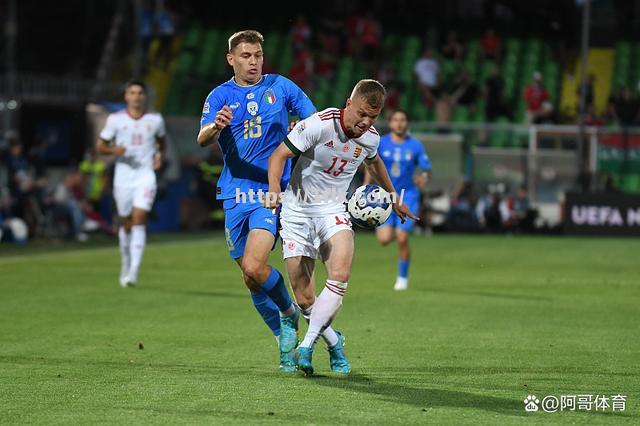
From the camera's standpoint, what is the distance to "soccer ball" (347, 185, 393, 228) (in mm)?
8773

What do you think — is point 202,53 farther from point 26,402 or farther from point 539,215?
point 26,402

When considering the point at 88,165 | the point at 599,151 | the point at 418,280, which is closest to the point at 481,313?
the point at 418,280

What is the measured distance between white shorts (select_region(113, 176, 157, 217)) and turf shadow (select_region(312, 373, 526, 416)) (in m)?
8.14

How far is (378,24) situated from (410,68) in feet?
5.85

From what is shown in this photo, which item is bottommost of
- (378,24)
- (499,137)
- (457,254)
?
(457,254)

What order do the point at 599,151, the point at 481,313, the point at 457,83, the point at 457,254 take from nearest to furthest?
the point at 481,313, the point at 457,254, the point at 599,151, the point at 457,83

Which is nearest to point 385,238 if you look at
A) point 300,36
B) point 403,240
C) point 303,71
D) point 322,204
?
point 403,240

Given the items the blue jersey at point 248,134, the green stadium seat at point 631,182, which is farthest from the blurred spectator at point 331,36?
the blue jersey at point 248,134

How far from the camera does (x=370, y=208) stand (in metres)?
8.77

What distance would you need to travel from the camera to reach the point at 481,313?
13492 mm

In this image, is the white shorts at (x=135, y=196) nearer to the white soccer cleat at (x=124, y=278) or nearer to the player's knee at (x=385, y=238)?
the white soccer cleat at (x=124, y=278)

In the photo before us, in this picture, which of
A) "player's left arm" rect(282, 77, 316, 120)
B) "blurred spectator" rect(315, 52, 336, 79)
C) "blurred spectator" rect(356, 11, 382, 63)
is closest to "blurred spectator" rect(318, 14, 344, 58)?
"blurred spectator" rect(315, 52, 336, 79)

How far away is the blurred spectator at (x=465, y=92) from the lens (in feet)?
111

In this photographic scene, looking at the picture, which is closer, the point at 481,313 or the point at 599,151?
the point at 481,313
